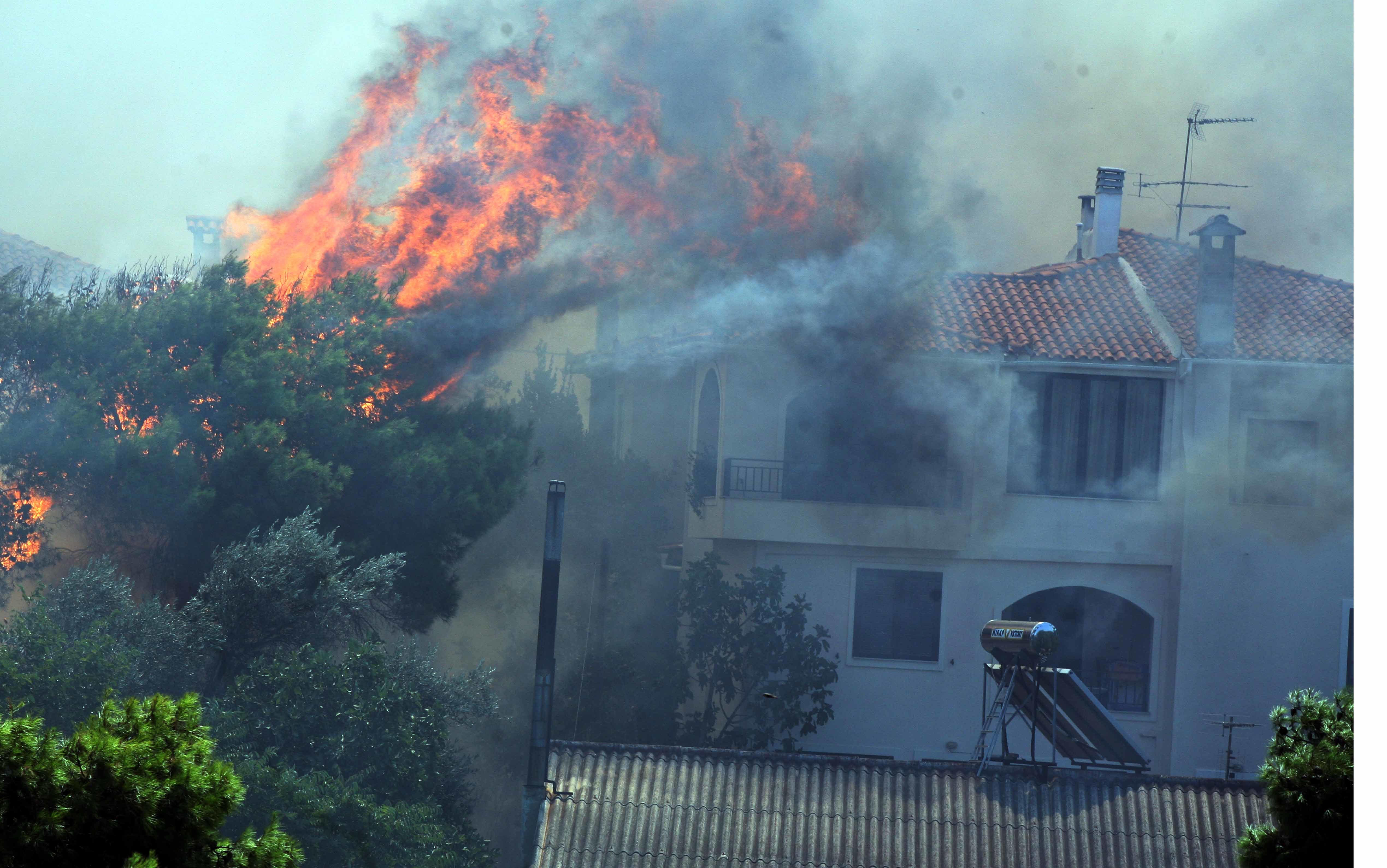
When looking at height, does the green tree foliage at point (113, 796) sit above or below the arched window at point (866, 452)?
below

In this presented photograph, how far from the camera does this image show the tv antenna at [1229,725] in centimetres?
1866

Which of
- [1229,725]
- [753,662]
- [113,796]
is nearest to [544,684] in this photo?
[753,662]

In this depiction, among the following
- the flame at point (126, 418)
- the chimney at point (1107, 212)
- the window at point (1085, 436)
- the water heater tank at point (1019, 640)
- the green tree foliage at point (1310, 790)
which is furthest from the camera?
the chimney at point (1107, 212)

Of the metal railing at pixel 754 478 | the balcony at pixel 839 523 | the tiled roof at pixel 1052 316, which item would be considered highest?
the tiled roof at pixel 1052 316

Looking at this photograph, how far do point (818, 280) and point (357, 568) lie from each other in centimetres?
906

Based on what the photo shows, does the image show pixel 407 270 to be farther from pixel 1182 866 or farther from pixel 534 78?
pixel 1182 866

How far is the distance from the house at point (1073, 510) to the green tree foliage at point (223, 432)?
4.38m

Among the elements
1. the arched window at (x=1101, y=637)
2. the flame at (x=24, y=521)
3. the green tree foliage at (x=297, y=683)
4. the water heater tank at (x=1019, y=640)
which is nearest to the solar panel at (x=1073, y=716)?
the water heater tank at (x=1019, y=640)

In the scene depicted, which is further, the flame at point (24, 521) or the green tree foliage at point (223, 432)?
the flame at point (24, 521)

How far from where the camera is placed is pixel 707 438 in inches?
837

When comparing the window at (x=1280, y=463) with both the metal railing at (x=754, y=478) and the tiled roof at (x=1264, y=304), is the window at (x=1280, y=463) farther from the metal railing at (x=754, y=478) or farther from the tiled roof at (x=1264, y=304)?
the metal railing at (x=754, y=478)

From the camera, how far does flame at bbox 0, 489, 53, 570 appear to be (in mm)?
16297

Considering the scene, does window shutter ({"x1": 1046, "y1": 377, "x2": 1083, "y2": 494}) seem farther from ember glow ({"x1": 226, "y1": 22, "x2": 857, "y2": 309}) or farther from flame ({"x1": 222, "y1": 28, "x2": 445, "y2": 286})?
flame ({"x1": 222, "y1": 28, "x2": 445, "y2": 286})

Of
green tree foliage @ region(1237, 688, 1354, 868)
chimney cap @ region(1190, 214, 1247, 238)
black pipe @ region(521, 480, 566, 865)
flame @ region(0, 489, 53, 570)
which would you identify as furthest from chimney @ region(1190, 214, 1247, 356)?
flame @ region(0, 489, 53, 570)
